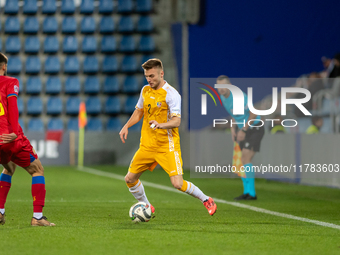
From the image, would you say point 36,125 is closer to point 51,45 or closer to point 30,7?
point 51,45

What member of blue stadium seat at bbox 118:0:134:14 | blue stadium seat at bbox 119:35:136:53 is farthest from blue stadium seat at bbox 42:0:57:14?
blue stadium seat at bbox 119:35:136:53

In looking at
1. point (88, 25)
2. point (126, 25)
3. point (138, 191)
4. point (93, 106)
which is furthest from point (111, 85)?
point (138, 191)

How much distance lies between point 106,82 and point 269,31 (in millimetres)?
7249

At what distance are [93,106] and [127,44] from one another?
268cm

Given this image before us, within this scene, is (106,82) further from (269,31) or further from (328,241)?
(328,241)

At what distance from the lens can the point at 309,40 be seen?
→ 51.6ft

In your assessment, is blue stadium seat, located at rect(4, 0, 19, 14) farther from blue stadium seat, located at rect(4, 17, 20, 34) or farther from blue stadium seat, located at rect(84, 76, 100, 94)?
blue stadium seat, located at rect(84, 76, 100, 94)

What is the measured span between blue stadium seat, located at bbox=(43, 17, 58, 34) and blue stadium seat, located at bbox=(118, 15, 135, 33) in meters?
2.50

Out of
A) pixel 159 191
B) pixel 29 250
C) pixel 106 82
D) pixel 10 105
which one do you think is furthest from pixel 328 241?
pixel 106 82

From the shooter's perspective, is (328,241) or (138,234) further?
(138,234)

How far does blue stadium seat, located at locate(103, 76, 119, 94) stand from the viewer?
2125cm

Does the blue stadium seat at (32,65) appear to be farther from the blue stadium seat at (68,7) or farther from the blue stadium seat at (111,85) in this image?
the blue stadium seat at (111,85)

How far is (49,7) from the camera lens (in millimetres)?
21672

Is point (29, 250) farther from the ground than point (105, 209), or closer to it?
farther from the ground
